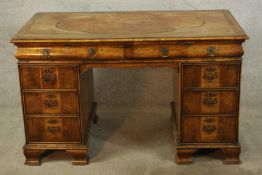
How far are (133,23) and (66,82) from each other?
1.88 feet

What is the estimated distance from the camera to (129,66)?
120 inches

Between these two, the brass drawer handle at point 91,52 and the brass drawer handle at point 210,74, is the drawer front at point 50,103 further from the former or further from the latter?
the brass drawer handle at point 210,74

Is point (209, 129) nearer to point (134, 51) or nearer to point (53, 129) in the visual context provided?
point (134, 51)

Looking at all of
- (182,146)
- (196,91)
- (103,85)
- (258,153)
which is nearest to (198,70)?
(196,91)

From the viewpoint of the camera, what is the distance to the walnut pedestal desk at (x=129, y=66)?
2.98 m

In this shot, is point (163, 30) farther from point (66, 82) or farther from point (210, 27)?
point (66, 82)

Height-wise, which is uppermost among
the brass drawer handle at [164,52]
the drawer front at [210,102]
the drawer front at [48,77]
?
the brass drawer handle at [164,52]

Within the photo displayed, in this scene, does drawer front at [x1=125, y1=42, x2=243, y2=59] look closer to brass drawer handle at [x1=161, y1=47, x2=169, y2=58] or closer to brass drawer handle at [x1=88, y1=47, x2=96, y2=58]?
brass drawer handle at [x1=161, y1=47, x2=169, y2=58]

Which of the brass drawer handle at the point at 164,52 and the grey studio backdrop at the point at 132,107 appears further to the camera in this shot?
the grey studio backdrop at the point at 132,107

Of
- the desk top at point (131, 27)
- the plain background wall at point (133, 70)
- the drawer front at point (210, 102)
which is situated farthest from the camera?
the plain background wall at point (133, 70)

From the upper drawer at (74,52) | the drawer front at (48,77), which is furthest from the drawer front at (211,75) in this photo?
the drawer front at (48,77)

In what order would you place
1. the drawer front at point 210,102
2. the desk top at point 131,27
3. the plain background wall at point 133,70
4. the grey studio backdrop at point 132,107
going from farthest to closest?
the plain background wall at point 133,70 < the grey studio backdrop at point 132,107 < the drawer front at point 210,102 < the desk top at point 131,27

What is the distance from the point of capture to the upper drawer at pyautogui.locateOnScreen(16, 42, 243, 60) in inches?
117

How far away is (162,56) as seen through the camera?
300 cm
